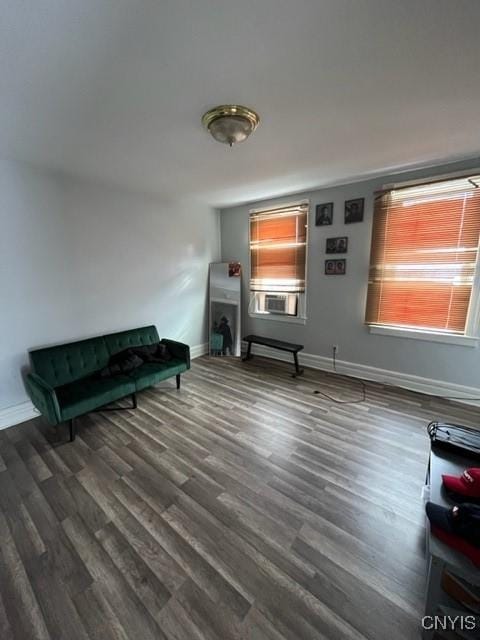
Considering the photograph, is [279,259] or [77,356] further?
[279,259]

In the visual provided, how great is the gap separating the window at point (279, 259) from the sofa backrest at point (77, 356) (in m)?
2.09

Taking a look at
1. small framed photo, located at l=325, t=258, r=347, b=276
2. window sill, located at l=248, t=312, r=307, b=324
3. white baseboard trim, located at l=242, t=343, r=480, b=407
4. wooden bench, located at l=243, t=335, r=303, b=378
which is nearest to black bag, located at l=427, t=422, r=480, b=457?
white baseboard trim, located at l=242, t=343, r=480, b=407

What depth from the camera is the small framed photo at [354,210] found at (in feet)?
10.4

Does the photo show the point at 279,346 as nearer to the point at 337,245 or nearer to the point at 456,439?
the point at 337,245

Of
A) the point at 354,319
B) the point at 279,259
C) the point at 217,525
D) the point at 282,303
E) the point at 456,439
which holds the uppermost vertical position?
the point at 279,259

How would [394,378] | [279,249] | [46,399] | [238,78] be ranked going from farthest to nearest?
[279,249] → [394,378] → [46,399] → [238,78]

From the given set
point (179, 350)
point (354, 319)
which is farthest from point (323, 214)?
point (179, 350)

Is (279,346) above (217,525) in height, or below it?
above

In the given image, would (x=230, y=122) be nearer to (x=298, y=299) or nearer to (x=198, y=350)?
(x=298, y=299)

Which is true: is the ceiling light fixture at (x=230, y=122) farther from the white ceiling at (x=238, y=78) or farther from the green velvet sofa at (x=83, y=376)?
the green velvet sofa at (x=83, y=376)

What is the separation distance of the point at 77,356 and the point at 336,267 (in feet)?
10.9

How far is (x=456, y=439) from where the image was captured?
61.2 inches

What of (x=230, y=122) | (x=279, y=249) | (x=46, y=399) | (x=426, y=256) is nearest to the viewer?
(x=230, y=122)

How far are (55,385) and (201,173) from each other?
266cm
